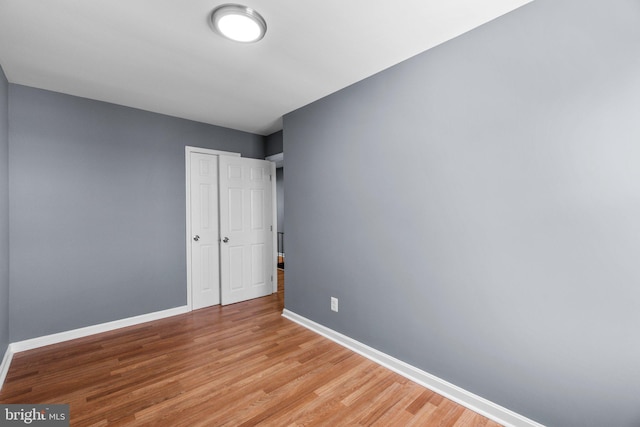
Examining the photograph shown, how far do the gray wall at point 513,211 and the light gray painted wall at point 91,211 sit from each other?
7.91 feet

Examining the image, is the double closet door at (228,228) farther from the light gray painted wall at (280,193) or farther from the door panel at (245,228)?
the light gray painted wall at (280,193)

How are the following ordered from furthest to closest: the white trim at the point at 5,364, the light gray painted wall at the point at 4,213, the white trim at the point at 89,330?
the white trim at the point at 89,330 → the light gray painted wall at the point at 4,213 → the white trim at the point at 5,364

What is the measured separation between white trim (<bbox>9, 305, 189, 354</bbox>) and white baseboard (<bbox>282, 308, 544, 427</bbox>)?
2.01m

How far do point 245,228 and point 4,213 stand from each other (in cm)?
238

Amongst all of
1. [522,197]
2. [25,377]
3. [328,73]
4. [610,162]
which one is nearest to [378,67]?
[328,73]

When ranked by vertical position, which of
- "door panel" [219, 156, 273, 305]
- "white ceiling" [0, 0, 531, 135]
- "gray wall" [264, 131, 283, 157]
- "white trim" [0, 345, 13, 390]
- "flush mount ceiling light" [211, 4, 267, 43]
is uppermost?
"white ceiling" [0, 0, 531, 135]

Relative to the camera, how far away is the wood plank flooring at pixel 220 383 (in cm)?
179

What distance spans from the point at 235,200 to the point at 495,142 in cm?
327

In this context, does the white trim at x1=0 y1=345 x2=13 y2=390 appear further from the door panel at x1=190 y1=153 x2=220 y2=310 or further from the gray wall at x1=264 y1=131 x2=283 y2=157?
the gray wall at x1=264 y1=131 x2=283 y2=157

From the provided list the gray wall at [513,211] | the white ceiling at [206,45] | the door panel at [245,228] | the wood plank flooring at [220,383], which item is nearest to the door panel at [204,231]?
the door panel at [245,228]

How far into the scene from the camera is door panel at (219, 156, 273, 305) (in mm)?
3938

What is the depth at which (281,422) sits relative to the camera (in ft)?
5.73

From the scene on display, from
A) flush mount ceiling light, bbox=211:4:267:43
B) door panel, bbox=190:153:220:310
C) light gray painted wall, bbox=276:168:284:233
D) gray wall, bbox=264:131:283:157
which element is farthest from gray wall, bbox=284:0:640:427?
light gray painted wall, bbox=276:168:284:233

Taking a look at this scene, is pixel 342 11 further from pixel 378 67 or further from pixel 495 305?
pixel 495 305
